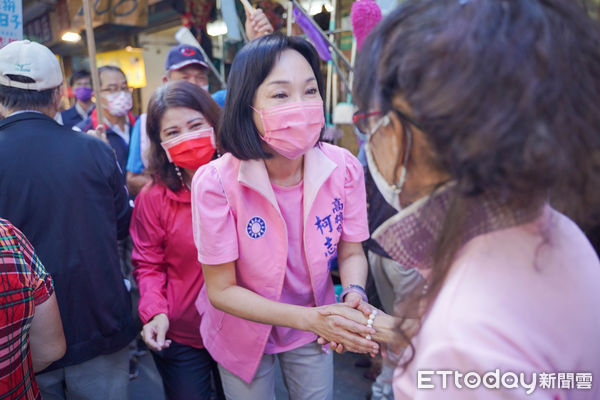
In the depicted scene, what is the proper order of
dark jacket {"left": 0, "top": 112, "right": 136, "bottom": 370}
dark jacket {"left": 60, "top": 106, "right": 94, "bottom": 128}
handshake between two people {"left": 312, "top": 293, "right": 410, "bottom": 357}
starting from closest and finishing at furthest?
handshake between two people {"left": 312, "top": 293, "right": 410, "bottom": 357} → dark jacket {"left": 0, "top": 112, "right": 136, "bottom": 370} → dark jacket {"left": 60, "top": 106, "right": 94, "bottom": 128}

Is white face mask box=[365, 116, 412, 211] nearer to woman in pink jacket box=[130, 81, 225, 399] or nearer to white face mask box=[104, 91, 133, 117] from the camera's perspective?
woman in pink jacket box=[130, 81, 225, 399]

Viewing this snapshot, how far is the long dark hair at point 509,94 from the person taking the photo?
24.0 inches

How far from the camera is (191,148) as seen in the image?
216 centimetres

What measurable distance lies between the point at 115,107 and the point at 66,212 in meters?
2.34

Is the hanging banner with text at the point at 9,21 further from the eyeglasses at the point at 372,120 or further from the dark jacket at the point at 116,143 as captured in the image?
the eyeglasses at the point at 372,120

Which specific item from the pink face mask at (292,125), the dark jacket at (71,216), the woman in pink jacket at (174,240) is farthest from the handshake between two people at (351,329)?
the dark jacket at (71,216)

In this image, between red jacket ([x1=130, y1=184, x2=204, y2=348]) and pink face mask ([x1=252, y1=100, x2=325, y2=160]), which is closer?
pink face mask ([x1=252, y1=100, x2=325, y2=160])

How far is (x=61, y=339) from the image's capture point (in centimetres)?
158

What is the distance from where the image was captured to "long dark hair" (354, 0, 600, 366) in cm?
61

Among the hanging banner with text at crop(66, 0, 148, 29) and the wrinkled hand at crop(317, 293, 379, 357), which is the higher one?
the hanging banner with text at crop(66, 0, 148, 29)

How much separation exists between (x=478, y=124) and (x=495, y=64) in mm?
88

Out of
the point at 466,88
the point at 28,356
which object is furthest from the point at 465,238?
the point at 28,356

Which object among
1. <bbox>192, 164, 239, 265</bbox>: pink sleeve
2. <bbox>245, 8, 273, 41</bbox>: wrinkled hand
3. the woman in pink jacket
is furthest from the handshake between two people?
<bbox>245, 8, 273, 41</bbox>: wrinkled hand

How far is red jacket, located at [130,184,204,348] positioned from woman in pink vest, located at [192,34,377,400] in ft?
1.02
